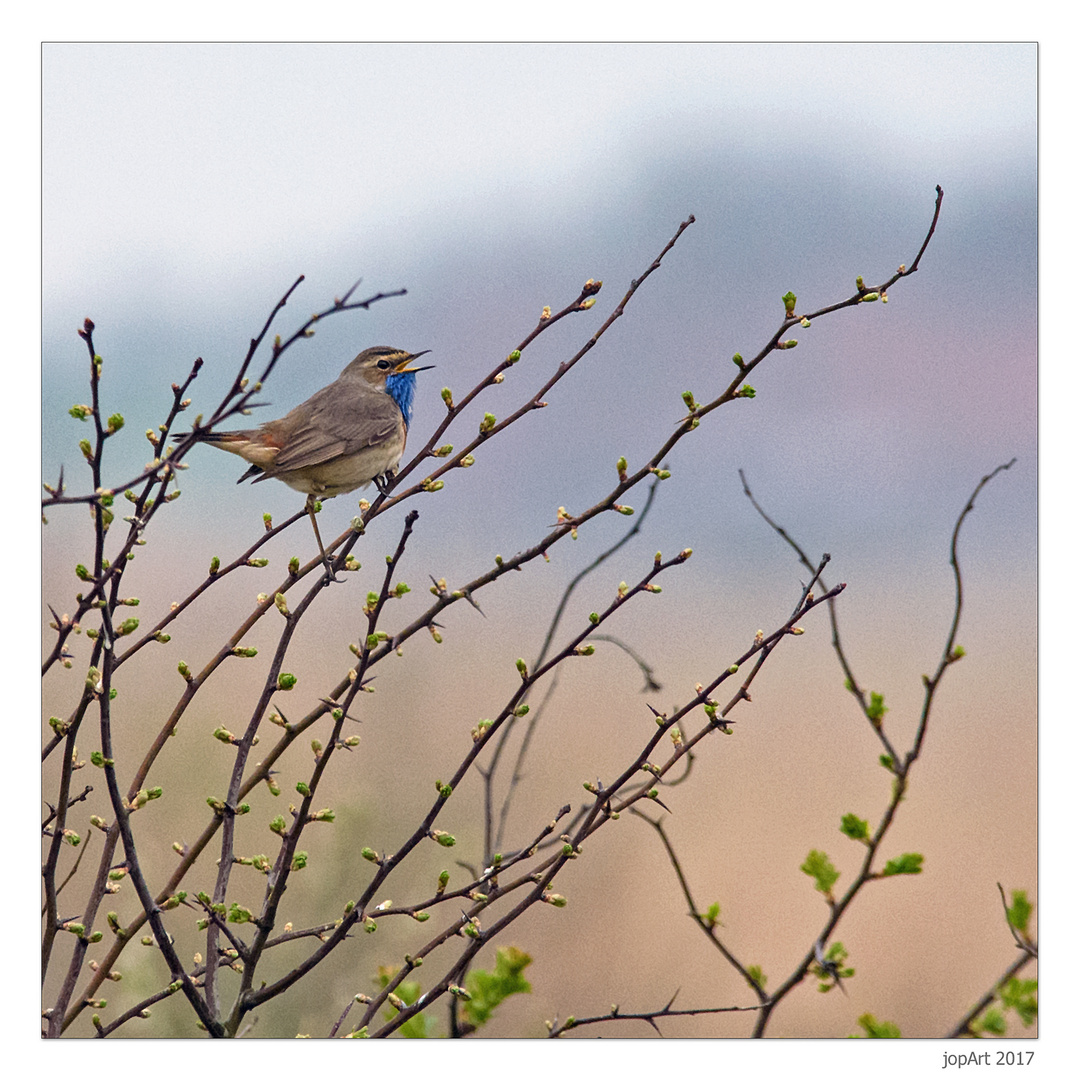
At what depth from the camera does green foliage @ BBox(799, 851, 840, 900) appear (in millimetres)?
1696

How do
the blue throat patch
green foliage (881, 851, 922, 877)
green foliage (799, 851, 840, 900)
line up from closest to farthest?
green foliage (881, 851, 922, 877) < green foliage (799, 851, 840, 900) < the blue throat patch

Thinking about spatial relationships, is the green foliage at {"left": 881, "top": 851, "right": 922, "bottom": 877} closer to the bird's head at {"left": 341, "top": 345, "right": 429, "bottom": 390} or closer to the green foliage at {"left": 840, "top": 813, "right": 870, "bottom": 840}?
the green foliage at {"left": 840, "top": 813, "right": 870, "bottom": 840}

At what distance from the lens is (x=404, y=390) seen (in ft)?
11.1

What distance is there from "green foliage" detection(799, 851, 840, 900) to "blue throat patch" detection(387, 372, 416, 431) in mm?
2012

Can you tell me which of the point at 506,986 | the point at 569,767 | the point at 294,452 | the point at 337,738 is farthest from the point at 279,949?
the point at 506,986

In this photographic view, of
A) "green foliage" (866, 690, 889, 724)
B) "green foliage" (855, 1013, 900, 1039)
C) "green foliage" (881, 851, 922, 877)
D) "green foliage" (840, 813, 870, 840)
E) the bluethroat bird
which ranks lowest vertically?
"green foliage" (855, 1013, 900, 1039)

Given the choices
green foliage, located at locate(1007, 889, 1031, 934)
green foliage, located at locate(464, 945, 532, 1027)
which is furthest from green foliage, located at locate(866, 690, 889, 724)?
green foliage, located at locate(464, 945, 532, 1027)

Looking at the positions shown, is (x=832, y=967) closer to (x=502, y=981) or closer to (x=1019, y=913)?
(x=1019, y=913)

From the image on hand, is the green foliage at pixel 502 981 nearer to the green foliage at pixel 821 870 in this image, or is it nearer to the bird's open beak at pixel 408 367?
the green foliage at pixel 821 870

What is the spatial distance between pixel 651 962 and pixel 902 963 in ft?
2.92

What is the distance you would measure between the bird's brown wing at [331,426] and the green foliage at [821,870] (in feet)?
5.96

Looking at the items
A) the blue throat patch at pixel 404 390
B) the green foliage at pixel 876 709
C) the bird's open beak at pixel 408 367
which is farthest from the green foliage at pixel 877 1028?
the blue throat patch at pixel 404 390
